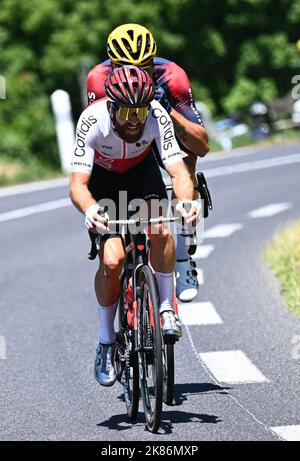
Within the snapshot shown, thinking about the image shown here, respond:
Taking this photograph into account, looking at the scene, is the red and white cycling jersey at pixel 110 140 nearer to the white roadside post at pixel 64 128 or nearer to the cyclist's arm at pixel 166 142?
the cyclist's arm at pixel 166 142

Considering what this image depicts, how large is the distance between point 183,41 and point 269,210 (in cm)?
2633

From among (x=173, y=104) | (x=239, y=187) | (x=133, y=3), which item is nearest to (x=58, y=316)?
(x=173, y=104)

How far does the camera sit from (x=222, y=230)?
1650cm

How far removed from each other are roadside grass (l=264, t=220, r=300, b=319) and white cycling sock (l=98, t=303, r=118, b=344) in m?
2.98

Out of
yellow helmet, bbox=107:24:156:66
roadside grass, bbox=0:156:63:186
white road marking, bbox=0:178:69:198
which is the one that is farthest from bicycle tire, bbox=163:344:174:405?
roadside grass, bbox=0:156:63:186

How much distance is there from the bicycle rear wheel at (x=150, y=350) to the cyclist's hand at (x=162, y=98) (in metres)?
1.24

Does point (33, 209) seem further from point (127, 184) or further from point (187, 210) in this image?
point (187, 210)

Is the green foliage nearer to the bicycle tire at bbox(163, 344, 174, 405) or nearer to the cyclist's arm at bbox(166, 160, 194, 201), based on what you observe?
the cyclist's arm at bbox(166, 160, 194, 201)

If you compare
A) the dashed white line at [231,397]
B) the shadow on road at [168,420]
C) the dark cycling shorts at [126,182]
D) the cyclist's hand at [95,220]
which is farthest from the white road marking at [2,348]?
the cyclist's hand at [95,220]

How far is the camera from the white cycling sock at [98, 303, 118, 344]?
7.50 meters

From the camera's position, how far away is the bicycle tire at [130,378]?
710cm

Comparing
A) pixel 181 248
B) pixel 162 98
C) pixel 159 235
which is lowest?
pixel 181 248

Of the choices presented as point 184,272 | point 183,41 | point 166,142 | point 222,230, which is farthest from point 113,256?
point 183,41
